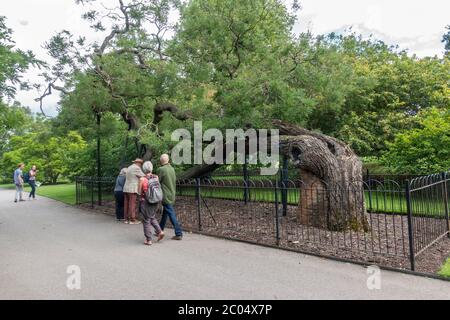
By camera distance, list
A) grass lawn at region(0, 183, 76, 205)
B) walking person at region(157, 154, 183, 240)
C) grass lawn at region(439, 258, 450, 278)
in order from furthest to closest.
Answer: grass lawn at region(0, 183, 76, 205) → walking person at region(157, 154, 183, 240) → grass lawn at region(439, 258, 450, 278)

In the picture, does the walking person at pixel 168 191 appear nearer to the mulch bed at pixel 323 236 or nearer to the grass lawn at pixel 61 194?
the mulch bed at pixel 323 236

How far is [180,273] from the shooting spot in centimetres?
542

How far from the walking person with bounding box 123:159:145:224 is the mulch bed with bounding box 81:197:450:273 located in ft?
4.32

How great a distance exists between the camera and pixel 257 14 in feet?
32.9

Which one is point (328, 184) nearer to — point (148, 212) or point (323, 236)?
point (323, 236)

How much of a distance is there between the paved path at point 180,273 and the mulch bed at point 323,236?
444 mm

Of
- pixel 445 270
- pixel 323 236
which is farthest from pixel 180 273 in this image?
pixel 445 270

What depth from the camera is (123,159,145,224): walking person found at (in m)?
9.98

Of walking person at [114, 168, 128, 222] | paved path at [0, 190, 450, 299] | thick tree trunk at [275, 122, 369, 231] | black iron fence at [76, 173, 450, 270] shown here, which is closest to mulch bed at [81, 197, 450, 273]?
black iron fence at [76, 173, 450, 270]

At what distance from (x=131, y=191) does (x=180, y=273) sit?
5.02 metres

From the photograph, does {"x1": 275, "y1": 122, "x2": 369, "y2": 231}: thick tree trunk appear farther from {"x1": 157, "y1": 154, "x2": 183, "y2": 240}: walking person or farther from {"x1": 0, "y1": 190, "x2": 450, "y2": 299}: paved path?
{"x1": 157, "y1": 154, "x2": 183, "y2": 240}: walking person

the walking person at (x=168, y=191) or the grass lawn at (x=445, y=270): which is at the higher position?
the walking person at (x=168, y=191)

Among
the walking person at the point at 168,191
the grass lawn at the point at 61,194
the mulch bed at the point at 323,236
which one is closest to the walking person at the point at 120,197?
the mulch bed at the point at 323,236

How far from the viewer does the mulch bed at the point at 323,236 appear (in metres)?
5.88
